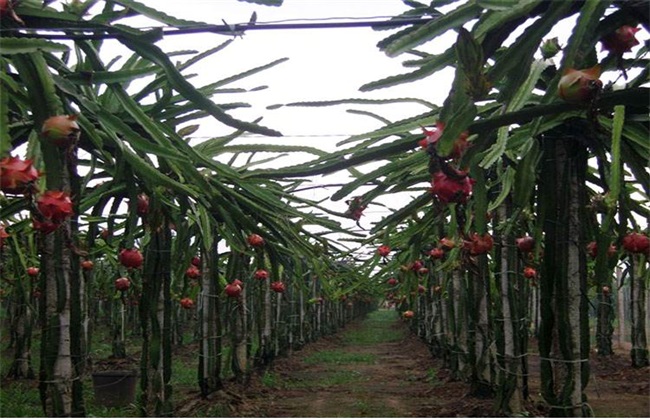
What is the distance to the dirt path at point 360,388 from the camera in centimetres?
505

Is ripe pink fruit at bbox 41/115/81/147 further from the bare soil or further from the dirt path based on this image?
the dirt path

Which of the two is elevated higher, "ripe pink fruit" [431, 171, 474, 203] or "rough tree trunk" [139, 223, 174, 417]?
"ripe pink fruit" [431, 171, 474, 203]

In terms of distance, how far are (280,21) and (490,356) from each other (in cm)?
340

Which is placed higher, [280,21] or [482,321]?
[280,21]

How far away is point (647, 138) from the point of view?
1.79m

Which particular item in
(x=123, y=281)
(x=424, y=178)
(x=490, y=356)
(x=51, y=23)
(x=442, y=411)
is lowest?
(x=442, y=411)

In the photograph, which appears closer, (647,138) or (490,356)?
(647,138)

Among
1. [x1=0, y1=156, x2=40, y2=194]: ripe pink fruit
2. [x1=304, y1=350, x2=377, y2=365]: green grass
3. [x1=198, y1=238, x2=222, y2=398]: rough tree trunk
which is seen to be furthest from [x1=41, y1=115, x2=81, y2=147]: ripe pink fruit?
[x1=304, y1=350, x2=377, y2=365]: green grass

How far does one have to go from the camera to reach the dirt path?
199 inches

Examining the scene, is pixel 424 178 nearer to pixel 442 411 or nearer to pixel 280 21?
pixel 280 21

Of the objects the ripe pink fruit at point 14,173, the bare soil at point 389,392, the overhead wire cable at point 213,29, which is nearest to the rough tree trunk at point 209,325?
the bare soil at point 389,392

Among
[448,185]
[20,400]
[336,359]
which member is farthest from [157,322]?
[336,359]

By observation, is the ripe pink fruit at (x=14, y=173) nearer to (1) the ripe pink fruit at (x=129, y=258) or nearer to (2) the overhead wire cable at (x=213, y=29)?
(2) the overhead wire cable at (x=213, y=29)

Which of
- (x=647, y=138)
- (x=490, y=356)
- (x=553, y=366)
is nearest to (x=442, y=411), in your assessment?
(x=490, y=356)
